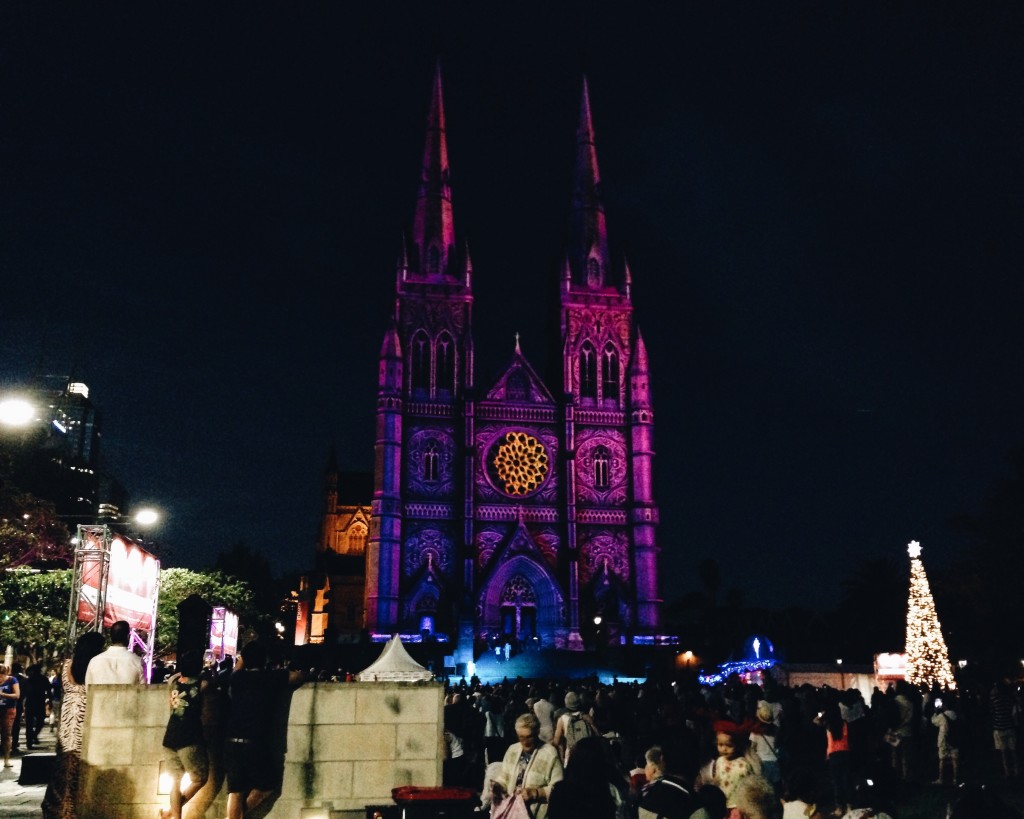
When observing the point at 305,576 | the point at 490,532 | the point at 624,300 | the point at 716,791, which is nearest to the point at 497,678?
the point at 490,532

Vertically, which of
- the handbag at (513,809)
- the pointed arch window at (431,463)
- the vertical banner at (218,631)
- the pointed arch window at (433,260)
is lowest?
the handbag at (513,809)

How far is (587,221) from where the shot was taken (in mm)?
60906

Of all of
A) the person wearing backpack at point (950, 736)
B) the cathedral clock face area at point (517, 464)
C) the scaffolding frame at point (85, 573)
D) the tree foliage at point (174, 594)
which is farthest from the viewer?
the cathedral clock face area at point (517, 464)

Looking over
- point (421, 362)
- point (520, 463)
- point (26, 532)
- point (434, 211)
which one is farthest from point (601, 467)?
point (26, 532)

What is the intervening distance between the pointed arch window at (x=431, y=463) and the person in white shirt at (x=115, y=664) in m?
44.2

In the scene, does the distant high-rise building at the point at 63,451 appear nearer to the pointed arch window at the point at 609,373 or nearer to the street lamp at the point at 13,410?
the street lamp at the point at 13,410

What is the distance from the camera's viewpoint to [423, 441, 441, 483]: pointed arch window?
52.9 meters

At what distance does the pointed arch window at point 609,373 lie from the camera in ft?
185

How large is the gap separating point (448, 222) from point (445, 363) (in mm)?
9555

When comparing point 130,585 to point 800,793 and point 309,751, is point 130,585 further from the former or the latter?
point 800,793

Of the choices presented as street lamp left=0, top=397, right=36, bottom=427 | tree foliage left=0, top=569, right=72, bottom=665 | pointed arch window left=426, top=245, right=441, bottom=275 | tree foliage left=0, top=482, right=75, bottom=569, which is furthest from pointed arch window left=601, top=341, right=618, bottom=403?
street lamp left=0, top=397, right=36, bottom=427

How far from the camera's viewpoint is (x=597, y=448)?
180 ft

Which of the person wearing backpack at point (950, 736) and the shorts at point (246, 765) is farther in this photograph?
the person wearing backpack at point (950, 736)

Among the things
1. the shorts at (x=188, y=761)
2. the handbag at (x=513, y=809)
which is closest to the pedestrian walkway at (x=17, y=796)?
the shorts at (x=188, y=761)
